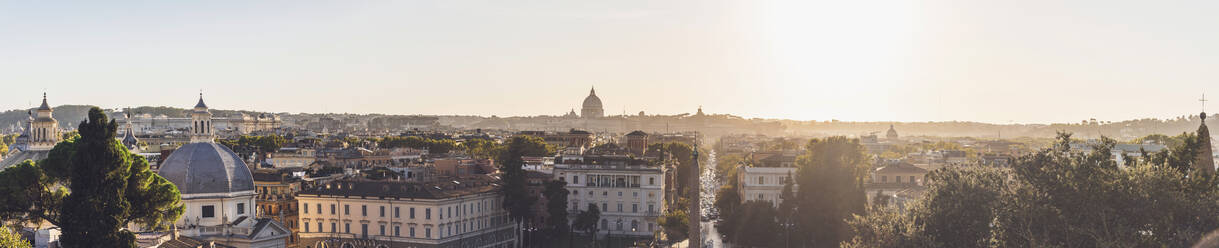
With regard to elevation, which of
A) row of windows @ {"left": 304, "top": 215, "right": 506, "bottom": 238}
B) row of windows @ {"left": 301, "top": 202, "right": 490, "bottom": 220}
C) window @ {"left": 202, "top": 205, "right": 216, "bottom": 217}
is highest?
window @ {"left": 202, "top": 205, "right": 216, "bottom": 217}

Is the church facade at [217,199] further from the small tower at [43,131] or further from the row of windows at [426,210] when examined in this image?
Answer: the small tower at [43,131]

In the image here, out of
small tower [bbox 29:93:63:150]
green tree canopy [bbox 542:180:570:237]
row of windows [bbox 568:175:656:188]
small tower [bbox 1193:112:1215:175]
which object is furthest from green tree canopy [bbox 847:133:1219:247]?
small tower [bbox 29:93:63:150]

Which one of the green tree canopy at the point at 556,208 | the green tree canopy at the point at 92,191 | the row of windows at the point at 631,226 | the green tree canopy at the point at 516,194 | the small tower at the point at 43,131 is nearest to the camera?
the green tree canopy at the point at 92,191

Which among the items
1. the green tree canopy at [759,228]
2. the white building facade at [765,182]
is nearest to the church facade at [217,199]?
the green tree canopy at [759,228]

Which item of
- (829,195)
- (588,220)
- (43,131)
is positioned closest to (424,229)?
(588,220)

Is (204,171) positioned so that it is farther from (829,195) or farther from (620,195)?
(829,195)

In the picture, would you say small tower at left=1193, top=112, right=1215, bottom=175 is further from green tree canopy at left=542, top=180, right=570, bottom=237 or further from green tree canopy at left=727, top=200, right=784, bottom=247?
green tree canopy at left=542, top=180, right=570, bottom=237
